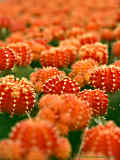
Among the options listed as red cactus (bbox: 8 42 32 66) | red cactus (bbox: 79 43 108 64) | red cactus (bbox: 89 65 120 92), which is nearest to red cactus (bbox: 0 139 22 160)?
red cactus (bbox: 89 65 120 92)

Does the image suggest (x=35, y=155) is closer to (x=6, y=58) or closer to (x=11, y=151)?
(x=11, y=151)

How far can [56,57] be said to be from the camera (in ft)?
10.2

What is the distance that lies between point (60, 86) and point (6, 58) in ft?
2.09

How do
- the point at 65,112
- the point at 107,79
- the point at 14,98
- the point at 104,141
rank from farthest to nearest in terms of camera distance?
1. the point at 107,79
2. the point at 14,98
3. the point at 65,112
4. the point at 104,141

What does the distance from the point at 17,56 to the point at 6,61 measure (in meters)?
0.30

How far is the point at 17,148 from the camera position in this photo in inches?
54.1

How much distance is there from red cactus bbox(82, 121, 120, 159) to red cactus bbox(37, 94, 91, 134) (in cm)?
11

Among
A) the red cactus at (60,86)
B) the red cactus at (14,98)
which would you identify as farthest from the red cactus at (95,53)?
the red cactus at (14,98)

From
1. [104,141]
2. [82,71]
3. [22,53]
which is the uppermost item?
[22,53]

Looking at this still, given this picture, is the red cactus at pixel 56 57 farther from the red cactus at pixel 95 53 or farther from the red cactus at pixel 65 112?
the red cactus at pixel 65 112

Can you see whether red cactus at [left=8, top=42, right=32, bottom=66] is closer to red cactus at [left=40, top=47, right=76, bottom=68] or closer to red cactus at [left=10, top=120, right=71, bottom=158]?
red cactus at [left=40, top=47, right=76, bottom=68]

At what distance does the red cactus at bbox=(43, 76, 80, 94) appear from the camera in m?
2.27

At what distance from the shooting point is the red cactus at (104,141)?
156 cm

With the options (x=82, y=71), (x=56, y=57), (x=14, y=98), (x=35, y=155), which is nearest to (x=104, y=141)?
(x=35, y=155)
